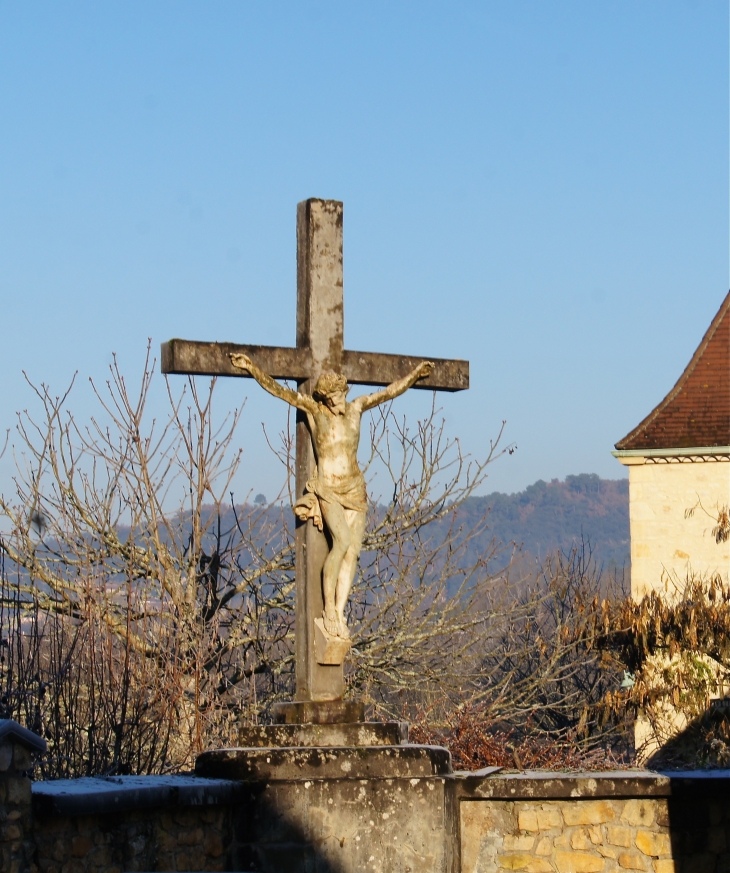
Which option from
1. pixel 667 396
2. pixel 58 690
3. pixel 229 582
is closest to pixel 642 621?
pixel 667 396

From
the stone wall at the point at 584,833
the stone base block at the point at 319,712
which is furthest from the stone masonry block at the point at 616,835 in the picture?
the stone base block at the point at 319,712

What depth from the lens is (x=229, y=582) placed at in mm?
13391

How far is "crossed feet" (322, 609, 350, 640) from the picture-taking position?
6848mm

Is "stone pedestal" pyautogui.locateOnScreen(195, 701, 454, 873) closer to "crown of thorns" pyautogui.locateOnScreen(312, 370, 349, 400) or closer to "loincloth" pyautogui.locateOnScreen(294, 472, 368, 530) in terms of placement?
"loincloth" pyautogui.locateOnScreen(294, 472, 368, 530)

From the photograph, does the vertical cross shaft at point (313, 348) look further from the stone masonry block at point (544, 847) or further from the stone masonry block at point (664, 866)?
the stone masonry block at point (664, 866)

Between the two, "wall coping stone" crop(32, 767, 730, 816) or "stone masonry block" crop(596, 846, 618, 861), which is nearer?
"wall coping stone" crop(32, 767, 730, 816)

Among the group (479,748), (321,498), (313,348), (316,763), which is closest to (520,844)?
(316,763)

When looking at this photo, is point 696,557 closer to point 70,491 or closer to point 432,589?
point 432,589

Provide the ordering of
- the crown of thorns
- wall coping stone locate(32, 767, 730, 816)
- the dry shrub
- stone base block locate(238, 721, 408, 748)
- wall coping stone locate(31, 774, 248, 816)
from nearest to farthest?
wall coping stone locate(31, 774, 248, 816) < wall coping stone locate(32, 767, 730, 816) < stone base block locate(238, 721, 408, 748) < the crown of thorns < the dry shrub

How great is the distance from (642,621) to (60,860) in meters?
12.7

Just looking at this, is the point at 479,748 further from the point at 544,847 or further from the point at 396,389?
the point at 396,389

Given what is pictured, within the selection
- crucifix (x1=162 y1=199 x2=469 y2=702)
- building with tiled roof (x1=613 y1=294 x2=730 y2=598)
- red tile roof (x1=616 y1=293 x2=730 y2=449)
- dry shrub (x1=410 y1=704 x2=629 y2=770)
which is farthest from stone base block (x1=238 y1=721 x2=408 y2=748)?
red tile roof (x1=616 y1=293 x2=730 y2=449)

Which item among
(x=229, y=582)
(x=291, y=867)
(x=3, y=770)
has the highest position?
(x=229, y=582)

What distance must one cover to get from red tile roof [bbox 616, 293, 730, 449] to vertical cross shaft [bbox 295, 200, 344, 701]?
13063 mm
